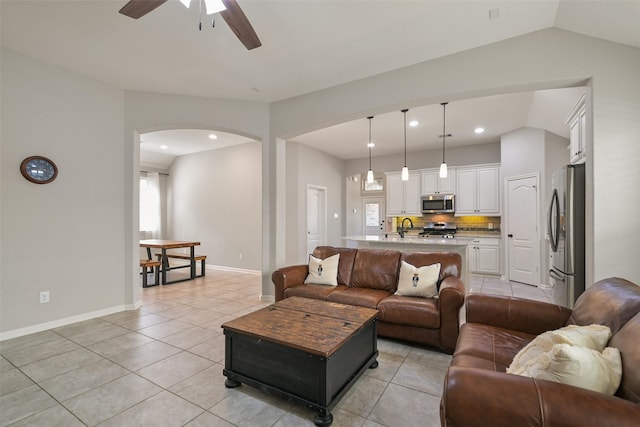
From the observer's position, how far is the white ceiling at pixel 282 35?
2.33 meters

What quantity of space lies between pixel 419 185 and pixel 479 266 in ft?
7.48

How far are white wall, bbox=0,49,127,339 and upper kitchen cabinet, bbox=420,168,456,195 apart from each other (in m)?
6.11

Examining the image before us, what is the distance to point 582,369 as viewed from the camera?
110 centimetres

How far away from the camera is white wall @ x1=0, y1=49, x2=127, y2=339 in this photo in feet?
10.1

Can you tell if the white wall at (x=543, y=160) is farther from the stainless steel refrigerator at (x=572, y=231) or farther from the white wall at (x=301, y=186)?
the white wall at (x=301, y=186)

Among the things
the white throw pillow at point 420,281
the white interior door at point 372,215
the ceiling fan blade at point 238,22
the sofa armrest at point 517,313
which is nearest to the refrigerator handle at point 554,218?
the white throw pillow at point 420,281

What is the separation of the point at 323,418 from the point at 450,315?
1.49m

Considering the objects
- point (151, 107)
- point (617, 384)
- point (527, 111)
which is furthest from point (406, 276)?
point (151, 107)

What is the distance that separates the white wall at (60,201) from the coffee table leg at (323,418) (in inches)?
135

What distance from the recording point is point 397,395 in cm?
206

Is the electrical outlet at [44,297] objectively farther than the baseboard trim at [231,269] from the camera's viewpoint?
No

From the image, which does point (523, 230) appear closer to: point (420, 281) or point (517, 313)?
point (420, 281)

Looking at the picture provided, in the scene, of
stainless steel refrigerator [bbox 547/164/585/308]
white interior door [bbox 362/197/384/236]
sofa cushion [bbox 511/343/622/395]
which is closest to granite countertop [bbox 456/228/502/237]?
white interior door [bbox 362/197/384/236]

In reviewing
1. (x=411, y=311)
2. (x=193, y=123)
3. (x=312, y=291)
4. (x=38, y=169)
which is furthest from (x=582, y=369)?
(x=38, y=169)
